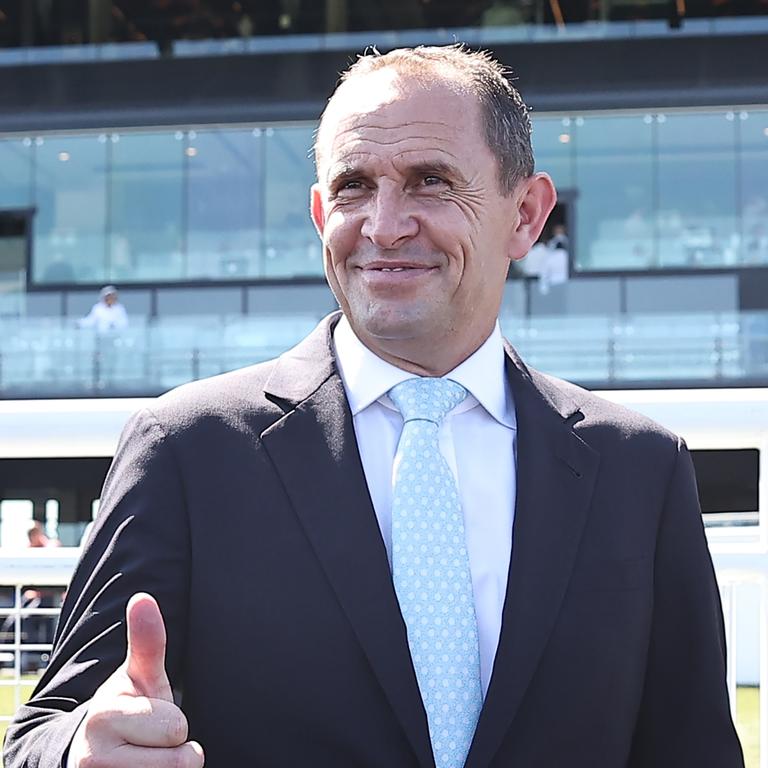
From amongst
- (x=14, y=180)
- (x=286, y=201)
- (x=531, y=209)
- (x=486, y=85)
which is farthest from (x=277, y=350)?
(x=486, y=85)

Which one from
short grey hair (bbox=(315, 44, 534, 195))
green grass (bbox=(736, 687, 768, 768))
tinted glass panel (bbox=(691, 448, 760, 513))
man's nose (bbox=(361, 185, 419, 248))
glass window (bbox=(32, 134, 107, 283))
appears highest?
glass window (bbox=(32, 134, 107, 283))

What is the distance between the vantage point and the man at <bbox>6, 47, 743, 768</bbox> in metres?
1.86

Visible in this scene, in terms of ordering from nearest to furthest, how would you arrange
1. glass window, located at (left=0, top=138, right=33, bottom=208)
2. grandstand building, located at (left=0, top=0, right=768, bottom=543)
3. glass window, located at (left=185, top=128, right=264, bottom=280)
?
grandstand building, located at (left=0, top=0, right=768, bottom=543), glass window, located at (left=185, top=128, right=264, bottom=280), glass window, located at (left=0, top=138, right=33, bottom=208)

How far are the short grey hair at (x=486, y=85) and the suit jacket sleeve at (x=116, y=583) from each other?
0.60 metres

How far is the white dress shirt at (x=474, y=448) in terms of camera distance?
77.9 inches

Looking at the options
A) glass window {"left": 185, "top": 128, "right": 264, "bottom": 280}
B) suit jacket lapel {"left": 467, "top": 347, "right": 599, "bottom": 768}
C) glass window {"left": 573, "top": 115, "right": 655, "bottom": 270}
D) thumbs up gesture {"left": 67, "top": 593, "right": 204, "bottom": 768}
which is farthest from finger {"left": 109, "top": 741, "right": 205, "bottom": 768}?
glass window {"left": 185, "top": 128, "right": 264, "bottom": 280}

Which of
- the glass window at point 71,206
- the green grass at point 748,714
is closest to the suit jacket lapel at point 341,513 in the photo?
the green grass at point 748,714

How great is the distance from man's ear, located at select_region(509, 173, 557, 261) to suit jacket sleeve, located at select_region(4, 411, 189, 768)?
2.26 feet

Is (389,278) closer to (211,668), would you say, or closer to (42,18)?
(211,668)

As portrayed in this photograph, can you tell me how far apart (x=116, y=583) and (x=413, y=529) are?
1.41 feet

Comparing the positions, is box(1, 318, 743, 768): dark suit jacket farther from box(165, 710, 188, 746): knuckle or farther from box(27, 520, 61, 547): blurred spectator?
box(27, 520, 61, 547): blurred spectator

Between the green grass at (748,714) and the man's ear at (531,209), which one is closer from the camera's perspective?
the man's ear at (531,209)

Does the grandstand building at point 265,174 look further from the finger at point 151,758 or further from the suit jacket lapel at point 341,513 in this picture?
the finger at point 151,758

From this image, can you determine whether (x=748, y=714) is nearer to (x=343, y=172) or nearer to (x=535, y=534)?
(x=535, y=534)
